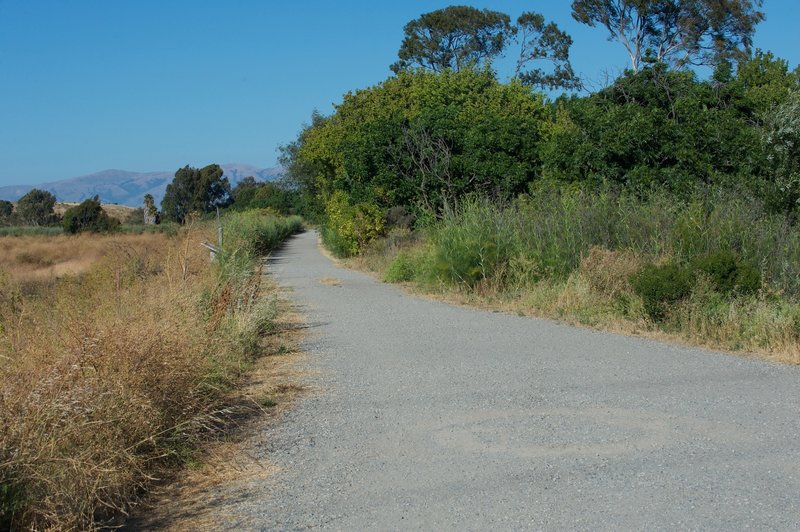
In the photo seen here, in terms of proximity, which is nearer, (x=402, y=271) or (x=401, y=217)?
(x=402, y=271)

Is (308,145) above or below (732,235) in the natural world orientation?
above

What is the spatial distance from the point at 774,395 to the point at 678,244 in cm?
677

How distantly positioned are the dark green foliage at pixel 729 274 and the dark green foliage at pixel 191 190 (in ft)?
326

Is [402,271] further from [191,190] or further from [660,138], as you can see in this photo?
[191,190]

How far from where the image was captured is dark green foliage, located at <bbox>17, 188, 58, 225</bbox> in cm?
9862

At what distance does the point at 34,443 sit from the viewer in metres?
5.01

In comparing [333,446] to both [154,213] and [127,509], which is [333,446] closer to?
[127,509]

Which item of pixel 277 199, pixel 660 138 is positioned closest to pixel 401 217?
pixel 660 138

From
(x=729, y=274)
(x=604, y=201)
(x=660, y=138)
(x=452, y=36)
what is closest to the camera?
(x=729, y=274)

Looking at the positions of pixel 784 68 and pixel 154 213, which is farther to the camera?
pixel 154 213

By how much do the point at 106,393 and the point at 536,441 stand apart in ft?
10.6

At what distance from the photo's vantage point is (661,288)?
11734 millimetres

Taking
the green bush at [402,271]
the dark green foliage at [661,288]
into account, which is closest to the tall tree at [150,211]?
the green bush at [402,271]

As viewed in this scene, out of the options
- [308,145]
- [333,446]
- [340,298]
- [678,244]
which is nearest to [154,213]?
[308,145]
